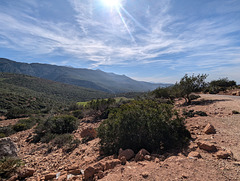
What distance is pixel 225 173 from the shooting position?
9.91 ft

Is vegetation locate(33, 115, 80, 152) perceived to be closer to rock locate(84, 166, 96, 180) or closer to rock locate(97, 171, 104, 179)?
rock locate(84, 166, 96, 180)

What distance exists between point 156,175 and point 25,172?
5.09 meters

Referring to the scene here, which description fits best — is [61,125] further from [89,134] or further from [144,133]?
[144,133]

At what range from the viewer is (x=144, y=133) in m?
5.18

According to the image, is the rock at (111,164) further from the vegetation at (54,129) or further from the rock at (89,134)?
the vegetation at (54,129)

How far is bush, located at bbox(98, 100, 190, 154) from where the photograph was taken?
5029 mm

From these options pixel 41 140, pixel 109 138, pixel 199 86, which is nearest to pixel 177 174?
pixel 109 138

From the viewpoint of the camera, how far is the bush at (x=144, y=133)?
503 centimetres

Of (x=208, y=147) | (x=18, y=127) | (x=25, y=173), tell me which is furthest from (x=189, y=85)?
(x=18, y=127)

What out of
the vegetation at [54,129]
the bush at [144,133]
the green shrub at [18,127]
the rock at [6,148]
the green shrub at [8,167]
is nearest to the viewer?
the green shrub at [8,167]

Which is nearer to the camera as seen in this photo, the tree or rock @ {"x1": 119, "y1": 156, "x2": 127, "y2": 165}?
rock @ {"x1": 119, "y1": 156, "x2": 127, "y2": 165}

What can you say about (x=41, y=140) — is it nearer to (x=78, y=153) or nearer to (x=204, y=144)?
(x=78, y=153)

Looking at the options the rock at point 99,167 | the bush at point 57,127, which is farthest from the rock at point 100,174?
the bush at point 57,127

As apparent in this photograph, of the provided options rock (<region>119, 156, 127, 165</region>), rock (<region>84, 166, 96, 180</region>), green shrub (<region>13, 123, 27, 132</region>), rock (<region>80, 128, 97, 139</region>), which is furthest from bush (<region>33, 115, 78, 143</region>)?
rock (<region>119, 156, 127, 165</region>)
